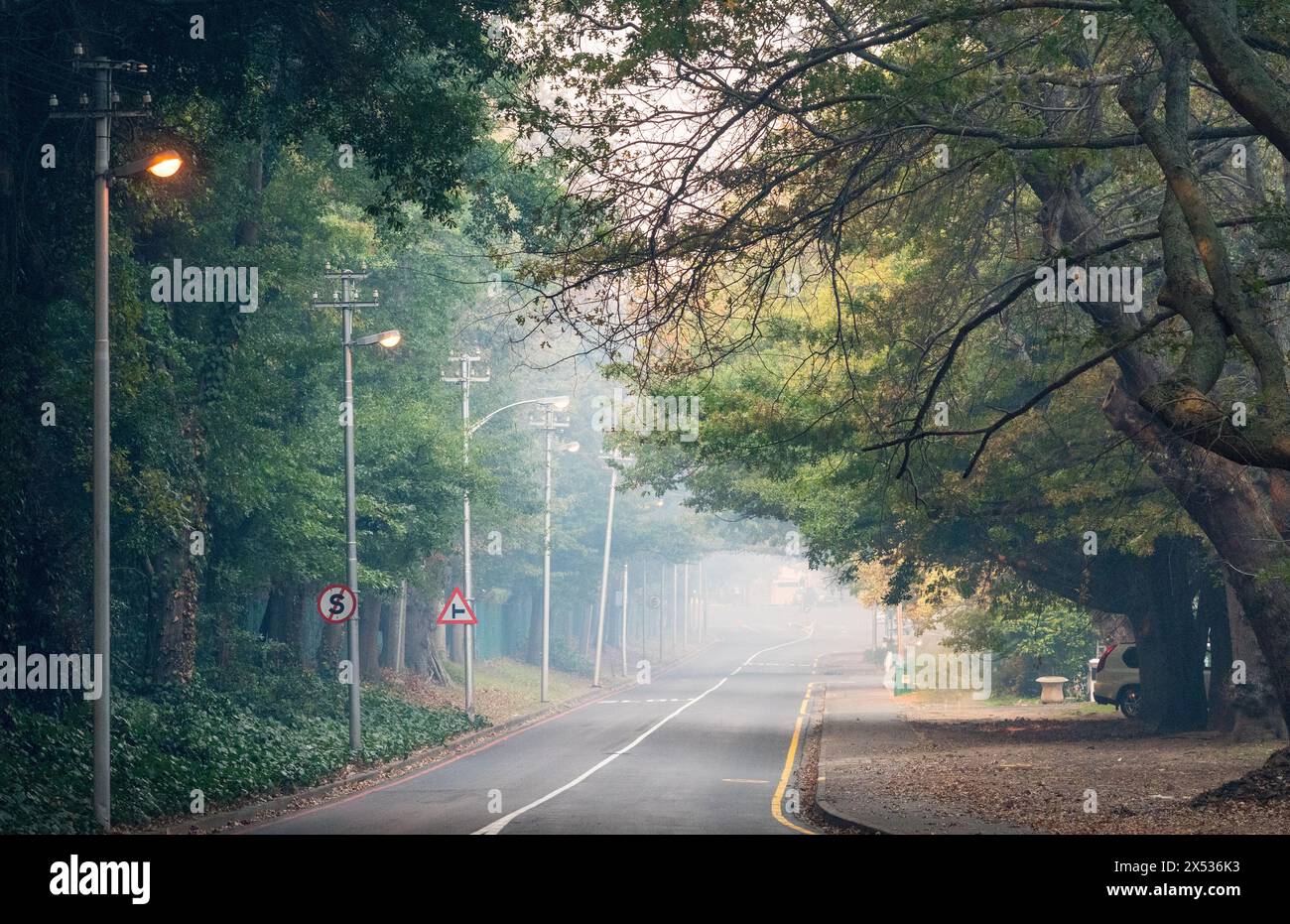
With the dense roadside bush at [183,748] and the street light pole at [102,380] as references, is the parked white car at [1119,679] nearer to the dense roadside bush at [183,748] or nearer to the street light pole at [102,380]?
the dense roadside bush at [183,748]

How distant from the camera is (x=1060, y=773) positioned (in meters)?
21.7

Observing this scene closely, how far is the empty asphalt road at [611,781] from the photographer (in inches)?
673

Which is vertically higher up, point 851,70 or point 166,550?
point 851,70

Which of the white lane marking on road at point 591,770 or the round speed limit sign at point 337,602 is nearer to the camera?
the white lane marking on road at point 591,770

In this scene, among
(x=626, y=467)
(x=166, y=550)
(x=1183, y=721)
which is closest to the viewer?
(x=166, y=550)

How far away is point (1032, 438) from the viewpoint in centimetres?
2577

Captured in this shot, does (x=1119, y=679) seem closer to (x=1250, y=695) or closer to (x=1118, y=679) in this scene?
(x=1118, y=679)

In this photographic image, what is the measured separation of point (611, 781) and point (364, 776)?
15.4 feet

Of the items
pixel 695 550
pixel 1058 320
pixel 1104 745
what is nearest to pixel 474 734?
pixel 1104 745

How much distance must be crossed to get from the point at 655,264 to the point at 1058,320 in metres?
9.69

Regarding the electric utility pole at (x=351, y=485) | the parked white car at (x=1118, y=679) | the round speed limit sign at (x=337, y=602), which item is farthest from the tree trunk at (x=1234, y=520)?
the parked white car at (x=1118, y=679)

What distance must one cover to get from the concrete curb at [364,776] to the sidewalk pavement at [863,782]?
24.6ft

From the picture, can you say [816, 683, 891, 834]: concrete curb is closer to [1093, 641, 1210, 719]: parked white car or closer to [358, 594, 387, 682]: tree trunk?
[1093, 641, 1210, 719]: parked white car

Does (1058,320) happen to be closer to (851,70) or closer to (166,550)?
(851,70)
